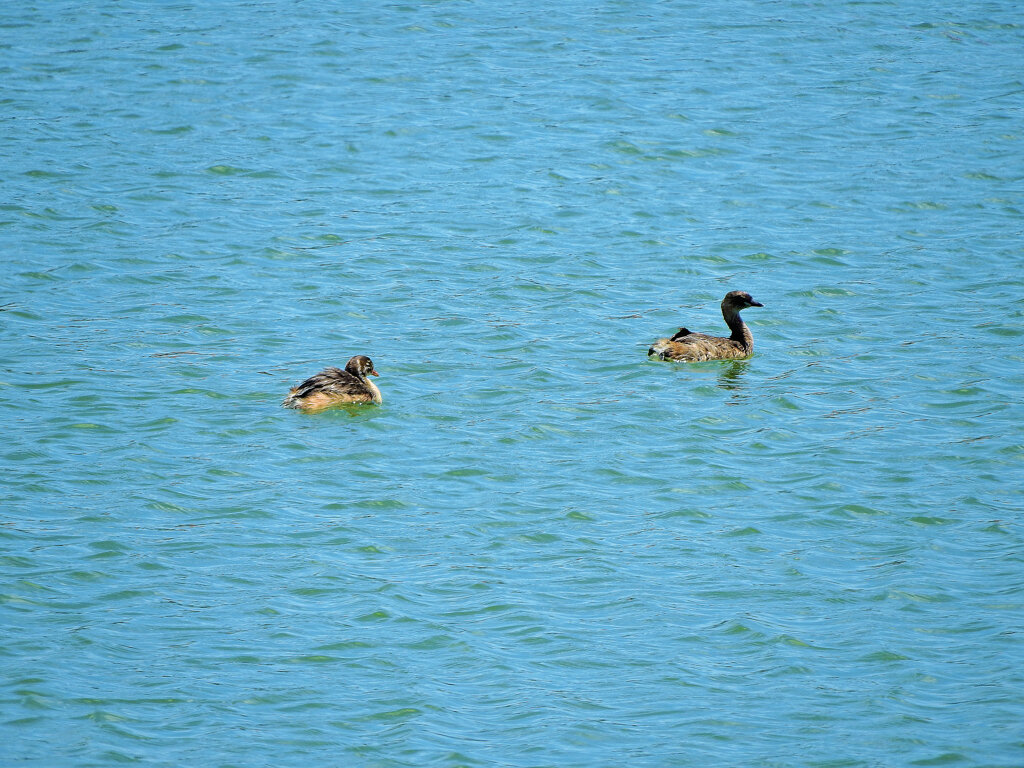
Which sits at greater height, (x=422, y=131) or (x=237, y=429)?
(x=422, y=131)

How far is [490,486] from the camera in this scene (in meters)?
12.4

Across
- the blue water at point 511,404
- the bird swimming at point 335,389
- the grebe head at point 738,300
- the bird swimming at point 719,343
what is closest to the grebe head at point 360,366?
the bird swimming at point 335,389

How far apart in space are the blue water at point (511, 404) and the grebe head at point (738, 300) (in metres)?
0.60

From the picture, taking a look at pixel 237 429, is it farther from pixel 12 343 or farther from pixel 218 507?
pixel 12 343

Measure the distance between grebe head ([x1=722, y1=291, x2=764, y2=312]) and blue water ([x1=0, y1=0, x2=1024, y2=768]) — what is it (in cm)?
60

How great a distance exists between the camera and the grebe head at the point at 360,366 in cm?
1391

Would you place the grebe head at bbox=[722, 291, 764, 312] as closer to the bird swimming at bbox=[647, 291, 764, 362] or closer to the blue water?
the bird swimming at bbox=[647, 291, 764, 362]

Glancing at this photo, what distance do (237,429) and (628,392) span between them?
411 cm

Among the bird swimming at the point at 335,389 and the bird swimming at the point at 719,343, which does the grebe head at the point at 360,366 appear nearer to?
the bird swimming at the point at 335,389

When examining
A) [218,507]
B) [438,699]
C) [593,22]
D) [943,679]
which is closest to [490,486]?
[218,507]

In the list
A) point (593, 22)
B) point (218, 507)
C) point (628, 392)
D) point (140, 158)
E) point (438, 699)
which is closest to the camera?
point (438, 699)

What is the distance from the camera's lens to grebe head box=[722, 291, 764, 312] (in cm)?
1581

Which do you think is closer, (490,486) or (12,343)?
(490,486)

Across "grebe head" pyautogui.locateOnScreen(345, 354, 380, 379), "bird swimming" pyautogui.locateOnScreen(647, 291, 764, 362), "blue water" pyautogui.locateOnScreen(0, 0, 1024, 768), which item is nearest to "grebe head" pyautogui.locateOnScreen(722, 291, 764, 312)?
"bird swimming" pyautogui.locateOnScreen(647, 291, 764, 362)
